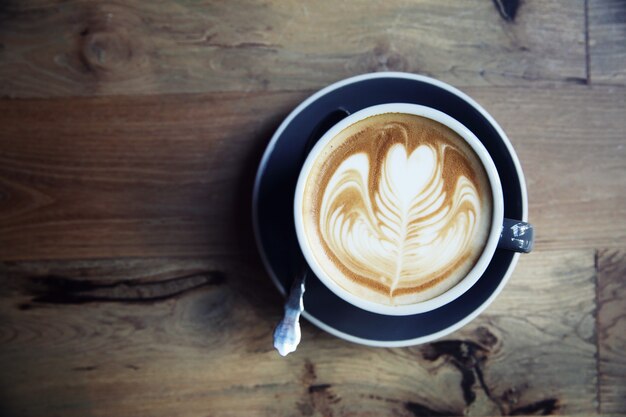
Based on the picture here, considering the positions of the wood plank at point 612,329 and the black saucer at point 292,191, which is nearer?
the black saucer at point 292,191

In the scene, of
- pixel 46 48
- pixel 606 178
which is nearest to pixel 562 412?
pixel 606 178

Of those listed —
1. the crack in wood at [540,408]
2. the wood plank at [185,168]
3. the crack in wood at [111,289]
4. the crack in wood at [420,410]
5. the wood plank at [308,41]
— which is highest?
the wood plank at [308,41]

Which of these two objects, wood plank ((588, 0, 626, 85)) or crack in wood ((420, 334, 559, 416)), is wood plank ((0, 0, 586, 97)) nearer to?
wood plank ((588, 0, 626, 85))

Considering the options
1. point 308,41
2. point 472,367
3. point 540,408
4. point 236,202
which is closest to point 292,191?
point 236,202

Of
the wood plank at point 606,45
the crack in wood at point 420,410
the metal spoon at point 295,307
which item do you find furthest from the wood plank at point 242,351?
the wood plank at point 606,45

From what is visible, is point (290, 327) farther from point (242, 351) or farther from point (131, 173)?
point (131, 173)

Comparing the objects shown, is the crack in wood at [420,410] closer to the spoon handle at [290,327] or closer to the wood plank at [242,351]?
the wood plank at [242,351]

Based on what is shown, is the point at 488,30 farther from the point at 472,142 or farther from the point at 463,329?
the point at 463,329
